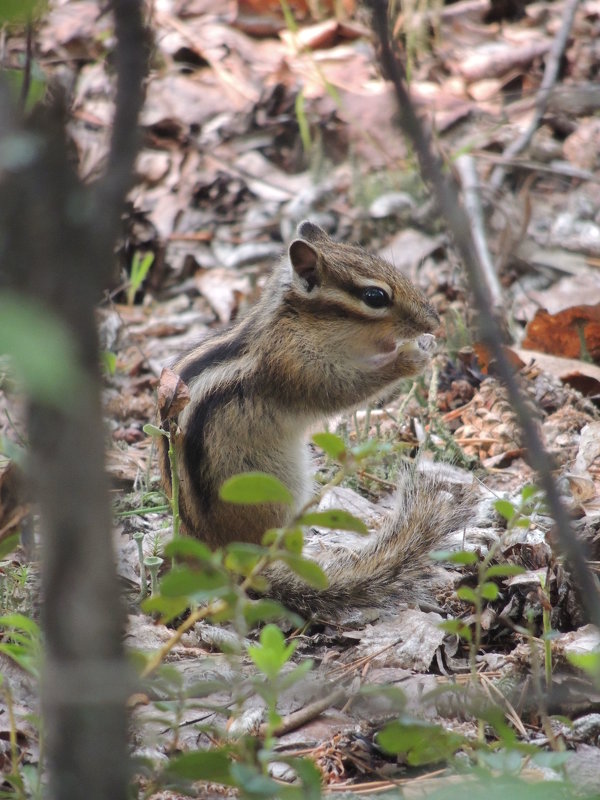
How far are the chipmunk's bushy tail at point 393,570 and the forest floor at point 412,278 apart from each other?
3.2 inches

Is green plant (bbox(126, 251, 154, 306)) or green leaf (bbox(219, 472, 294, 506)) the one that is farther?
green plant (bbox(126, 251, 154, 306))

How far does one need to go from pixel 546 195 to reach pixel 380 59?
589 centimetres

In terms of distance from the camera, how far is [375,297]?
4.16 metres

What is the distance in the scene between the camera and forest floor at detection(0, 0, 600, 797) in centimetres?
252

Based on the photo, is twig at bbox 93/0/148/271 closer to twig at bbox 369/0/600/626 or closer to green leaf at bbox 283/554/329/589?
twig at bbox 369/0/600/626

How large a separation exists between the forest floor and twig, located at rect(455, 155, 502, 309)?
10cm

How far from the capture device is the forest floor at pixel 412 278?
2.52m

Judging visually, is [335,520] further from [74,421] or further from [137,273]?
[137,273]

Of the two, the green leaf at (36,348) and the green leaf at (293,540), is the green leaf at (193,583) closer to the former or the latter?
the green leaf at (293,540)

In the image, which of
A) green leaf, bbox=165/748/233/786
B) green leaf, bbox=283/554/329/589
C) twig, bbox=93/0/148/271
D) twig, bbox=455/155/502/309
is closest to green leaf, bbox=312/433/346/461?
green leaf, bbox=283/554/329/589

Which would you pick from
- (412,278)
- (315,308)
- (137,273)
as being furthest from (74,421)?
(137,273)

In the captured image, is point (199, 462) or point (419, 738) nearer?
point (419, 738)

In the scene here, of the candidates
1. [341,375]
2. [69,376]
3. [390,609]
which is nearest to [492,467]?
[341,375]

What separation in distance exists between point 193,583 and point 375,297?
2.60 m
